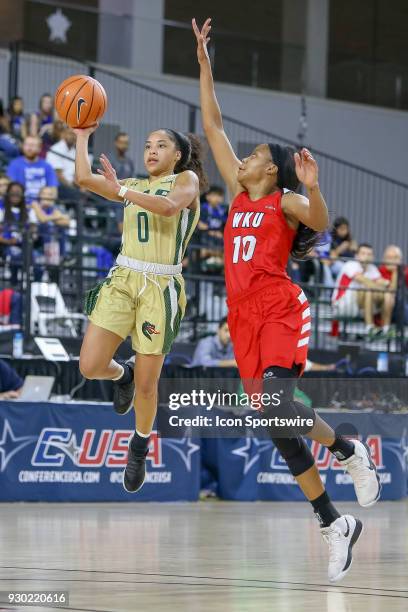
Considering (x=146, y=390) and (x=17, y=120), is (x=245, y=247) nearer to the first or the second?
(x=146, y=390)

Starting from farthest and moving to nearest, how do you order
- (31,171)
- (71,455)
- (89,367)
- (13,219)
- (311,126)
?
(311,126), (31,171), (13,219), (71,455), (89,367)

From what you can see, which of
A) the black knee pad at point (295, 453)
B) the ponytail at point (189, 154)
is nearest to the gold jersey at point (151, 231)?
the ponytail at point (189, 154)

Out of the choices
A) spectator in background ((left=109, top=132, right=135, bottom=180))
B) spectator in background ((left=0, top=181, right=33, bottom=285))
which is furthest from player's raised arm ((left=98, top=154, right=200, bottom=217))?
spectator in background ((left=109, top=132, right=135, bottom=180))

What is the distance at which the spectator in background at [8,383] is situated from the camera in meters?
12.7

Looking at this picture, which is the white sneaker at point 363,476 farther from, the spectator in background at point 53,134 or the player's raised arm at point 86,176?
the spectator in background at point 53,134

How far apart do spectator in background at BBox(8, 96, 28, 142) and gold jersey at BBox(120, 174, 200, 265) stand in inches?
435

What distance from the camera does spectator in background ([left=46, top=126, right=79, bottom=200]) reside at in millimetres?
17844

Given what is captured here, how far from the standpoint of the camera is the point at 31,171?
55.4 feet

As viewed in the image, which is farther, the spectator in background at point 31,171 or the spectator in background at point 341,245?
the spectator in background at point 341,245

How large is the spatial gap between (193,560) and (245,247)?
2025 millimetres

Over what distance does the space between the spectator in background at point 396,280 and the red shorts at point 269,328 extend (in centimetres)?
1049

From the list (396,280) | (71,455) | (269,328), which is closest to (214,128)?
(269,328)

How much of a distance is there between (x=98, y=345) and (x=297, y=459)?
1.46 metres

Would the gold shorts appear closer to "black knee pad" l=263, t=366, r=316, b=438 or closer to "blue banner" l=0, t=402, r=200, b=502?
"black knee pad" l=263, t=366, r=316, b=438
